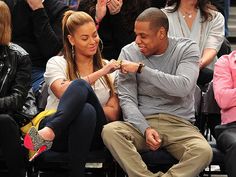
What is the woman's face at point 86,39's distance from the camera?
11.6 ft

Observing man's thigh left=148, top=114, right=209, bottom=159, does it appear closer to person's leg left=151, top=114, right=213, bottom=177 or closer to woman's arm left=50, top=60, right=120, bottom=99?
person's leg left=151, top=114, right=213, bottom=177

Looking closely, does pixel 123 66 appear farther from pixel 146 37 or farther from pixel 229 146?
pixel 229 146

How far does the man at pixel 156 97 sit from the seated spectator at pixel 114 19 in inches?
23.1

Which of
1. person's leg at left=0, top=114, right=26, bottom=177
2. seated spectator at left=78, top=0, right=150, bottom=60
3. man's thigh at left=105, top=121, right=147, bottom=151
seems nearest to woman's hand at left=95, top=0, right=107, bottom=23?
seated spectator at left=78, top=0, right=150, bottom=60

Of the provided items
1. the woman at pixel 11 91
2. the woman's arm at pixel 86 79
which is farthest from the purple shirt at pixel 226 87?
the woman at pixel 11 91

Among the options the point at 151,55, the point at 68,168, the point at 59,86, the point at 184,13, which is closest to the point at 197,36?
the point at 184,13

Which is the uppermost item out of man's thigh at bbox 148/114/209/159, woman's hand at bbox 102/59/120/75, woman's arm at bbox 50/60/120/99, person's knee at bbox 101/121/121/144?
woman's hand at bbox 102/59/120/75

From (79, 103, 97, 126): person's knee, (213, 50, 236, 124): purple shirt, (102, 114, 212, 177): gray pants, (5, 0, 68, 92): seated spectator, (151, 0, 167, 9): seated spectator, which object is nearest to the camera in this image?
(102, 114, 212, 177): gray pants

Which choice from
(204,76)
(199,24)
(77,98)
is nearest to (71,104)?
(77,98)

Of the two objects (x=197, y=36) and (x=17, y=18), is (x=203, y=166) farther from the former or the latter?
(x=17, y=18)

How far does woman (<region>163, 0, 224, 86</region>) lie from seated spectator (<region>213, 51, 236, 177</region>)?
17.0 inches

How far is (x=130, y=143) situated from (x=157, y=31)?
2.27 feet

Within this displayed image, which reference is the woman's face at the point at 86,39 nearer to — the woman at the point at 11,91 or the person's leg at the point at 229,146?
the woman at the point at 11,91

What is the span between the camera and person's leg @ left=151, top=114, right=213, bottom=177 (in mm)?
3117
